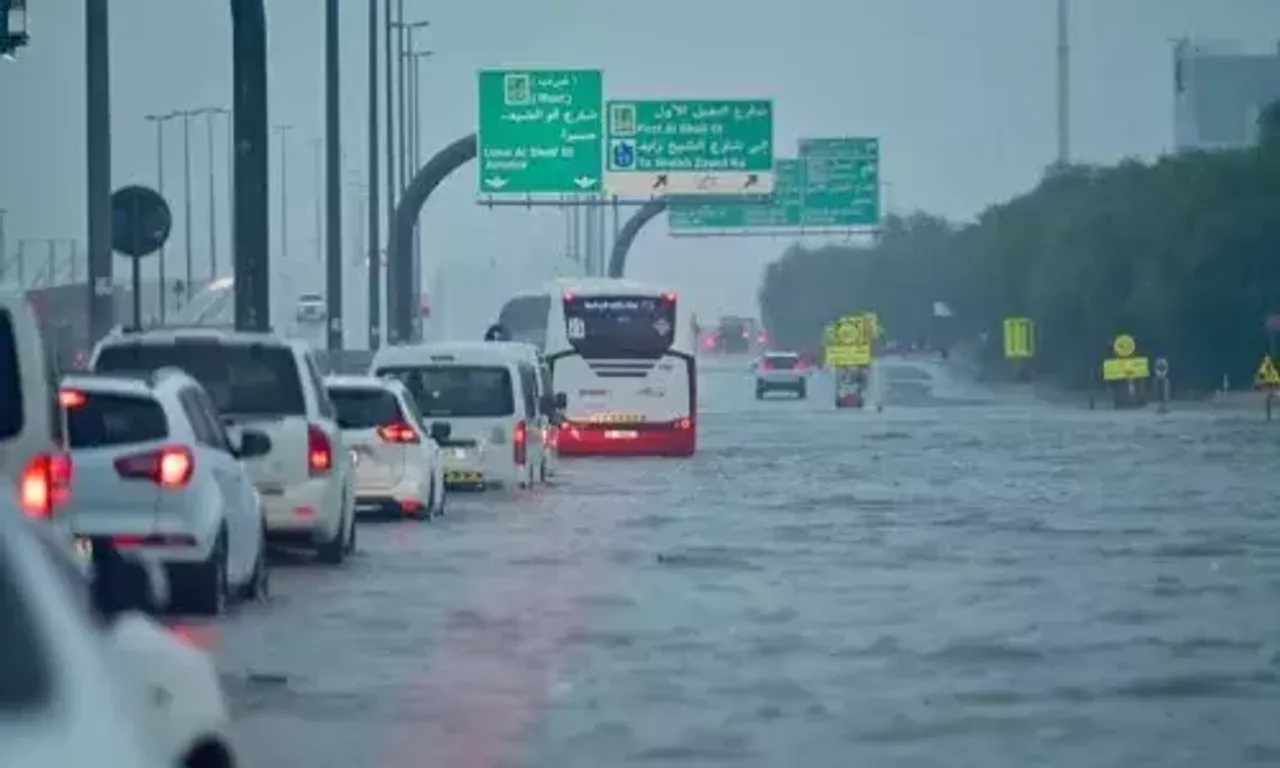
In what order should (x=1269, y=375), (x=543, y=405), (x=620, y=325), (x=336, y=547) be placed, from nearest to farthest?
(x=336, y=547) < (x=543, y=405) < (x=620, y=325) < (x=1269, y=375)

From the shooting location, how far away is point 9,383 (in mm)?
15469

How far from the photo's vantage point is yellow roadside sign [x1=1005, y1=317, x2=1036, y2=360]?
353 ft

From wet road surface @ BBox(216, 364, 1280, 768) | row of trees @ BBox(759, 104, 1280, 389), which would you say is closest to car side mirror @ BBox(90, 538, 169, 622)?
wet road surface @ BBox(216, 364, 1280, 768)

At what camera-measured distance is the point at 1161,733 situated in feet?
47.2

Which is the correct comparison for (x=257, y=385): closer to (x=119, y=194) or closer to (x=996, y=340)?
(x=119, y=194)

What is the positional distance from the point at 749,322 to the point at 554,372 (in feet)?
358

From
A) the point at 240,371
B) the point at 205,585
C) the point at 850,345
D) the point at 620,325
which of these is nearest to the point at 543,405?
the point at 620,325

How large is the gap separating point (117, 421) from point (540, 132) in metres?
44.0

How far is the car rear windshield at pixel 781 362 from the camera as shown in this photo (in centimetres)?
10488

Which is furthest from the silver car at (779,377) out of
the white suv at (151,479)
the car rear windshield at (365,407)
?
the white suv at (151,479)

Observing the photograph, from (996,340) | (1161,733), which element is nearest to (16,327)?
(1161,733)

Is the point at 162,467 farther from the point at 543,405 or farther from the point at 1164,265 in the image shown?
the point at 1164,265

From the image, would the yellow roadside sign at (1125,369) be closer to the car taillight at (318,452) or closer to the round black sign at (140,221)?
the round black sign at (140,221)

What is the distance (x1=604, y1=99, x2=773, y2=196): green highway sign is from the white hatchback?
33.8 m
